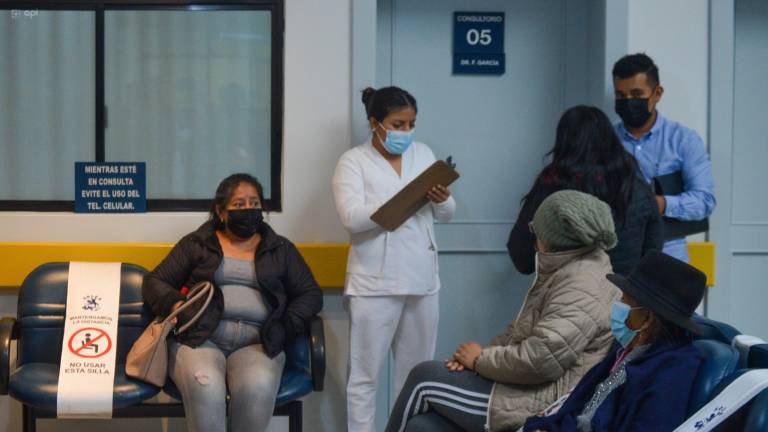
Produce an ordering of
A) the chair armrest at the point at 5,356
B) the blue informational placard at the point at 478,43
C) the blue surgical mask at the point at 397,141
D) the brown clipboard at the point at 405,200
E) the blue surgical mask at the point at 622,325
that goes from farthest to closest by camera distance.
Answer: the blue informational placard at the point at 478,43, the blue surgical mask at the point at 397,141, the brown clipboard at the point at 405,200, the chair armrest at the point at 5,356, the blue surgical mask at the point at 622,325

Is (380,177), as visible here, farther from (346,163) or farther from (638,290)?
(638,290)

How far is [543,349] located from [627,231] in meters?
1.01

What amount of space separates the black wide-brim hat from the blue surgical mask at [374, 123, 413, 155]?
1.88 meters

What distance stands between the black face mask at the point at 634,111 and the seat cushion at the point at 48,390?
2358mm

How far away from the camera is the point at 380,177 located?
15.2ft

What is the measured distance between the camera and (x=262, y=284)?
4.53m

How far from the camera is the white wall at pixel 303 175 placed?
5035mm

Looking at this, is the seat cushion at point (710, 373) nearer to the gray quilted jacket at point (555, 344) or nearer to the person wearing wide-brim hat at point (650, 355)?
the person wearing wide-brim hat at point (650, 355)

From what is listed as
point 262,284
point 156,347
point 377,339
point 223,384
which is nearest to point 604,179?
point 377,339

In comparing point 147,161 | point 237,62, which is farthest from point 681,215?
point 147,161

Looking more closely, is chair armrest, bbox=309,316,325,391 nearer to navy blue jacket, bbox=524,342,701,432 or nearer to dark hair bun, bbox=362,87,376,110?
dark hair bun, bbox=362,87,376,110

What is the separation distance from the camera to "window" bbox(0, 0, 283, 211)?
5156mm

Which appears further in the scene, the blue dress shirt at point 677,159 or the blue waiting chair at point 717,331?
the blue dress shirt at point 677,159

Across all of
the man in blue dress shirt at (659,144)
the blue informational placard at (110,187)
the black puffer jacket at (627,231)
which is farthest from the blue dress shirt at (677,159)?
the blue informational placard at (110,187)
